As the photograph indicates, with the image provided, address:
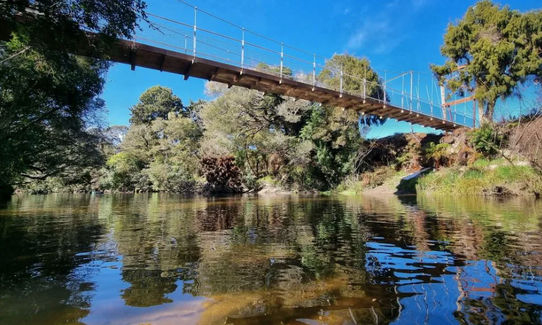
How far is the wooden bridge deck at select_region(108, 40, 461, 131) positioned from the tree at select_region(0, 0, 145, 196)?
262 centimetres

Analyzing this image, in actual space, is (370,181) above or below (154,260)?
above

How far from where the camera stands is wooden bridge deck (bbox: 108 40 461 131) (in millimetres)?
14023

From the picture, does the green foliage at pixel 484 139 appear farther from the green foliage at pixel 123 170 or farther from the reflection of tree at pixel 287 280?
the green foliage at pixel 123 170

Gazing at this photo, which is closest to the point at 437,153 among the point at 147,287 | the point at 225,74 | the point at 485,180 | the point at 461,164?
the point at 461,164

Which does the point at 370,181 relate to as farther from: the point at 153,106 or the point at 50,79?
the point at 153,106

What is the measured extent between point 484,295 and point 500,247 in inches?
90.5

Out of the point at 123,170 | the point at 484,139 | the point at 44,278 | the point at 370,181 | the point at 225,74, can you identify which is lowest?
the point at 44,278

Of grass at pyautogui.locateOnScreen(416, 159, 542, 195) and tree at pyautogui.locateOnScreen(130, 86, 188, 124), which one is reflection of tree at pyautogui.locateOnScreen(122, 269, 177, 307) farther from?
tree at pyautogui.locateOnScreen(130, 86, 188, 124)

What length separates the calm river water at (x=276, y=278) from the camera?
2332mm

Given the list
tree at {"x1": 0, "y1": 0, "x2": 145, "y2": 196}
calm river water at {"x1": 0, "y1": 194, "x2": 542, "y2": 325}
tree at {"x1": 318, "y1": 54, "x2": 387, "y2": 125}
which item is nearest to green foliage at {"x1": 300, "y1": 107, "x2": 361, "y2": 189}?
tree at {"x1": 318, "y1": 54, "x2": 387, "y2": 125}

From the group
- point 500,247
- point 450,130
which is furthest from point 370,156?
point 500,247

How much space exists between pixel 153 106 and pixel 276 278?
57.1 meters

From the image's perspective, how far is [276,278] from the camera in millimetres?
3215

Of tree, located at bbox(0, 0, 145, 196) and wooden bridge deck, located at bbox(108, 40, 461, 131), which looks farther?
wooden bridge deck, located at bbox(108, 40, 461, 131)
